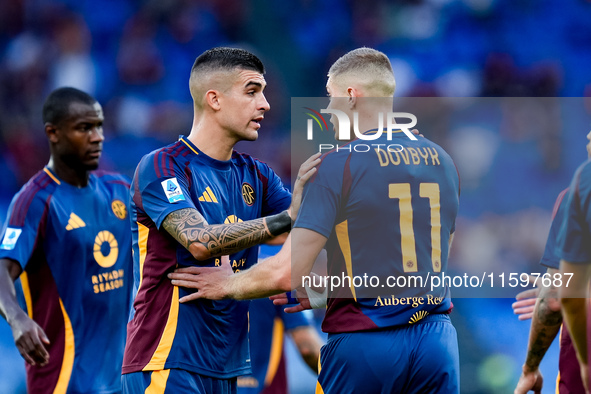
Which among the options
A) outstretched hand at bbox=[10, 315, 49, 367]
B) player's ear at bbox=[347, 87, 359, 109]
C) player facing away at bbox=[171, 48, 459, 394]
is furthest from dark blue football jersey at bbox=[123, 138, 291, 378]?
outstretched hand at bbox=[10, 315, 49, 367]

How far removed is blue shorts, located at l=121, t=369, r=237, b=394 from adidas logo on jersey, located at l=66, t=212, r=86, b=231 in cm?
185

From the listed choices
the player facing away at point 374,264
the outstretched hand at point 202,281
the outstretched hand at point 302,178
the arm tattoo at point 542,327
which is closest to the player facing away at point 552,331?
the arm tattoo at point 542,327

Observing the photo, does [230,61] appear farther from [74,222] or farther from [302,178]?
[74,222]

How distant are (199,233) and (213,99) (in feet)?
3.37

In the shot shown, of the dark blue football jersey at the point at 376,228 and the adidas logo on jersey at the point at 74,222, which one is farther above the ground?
the adidas logo on jersey at the point at 74,222

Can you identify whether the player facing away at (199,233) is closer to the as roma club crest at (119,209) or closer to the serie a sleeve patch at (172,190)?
the serie a sleeve patch at (172,190)

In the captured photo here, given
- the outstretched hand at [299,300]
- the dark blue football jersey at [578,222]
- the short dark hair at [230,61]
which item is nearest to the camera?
the dark blue football jersey at [578,222]

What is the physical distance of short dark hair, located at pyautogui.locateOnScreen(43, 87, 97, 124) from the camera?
619cm

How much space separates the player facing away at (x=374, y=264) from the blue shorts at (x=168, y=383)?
0.47m

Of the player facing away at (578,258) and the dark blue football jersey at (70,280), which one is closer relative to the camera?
the player facing away at (578,258)

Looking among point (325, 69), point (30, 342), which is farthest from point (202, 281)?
point (325, 69)

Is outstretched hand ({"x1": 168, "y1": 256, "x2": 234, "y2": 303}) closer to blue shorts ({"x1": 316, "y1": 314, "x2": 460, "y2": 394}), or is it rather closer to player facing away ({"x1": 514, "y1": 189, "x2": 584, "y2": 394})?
blue shorts ({"x1": 316, "y1": 314, "x2": 460, "y2": 394})

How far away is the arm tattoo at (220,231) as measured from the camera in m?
3.99

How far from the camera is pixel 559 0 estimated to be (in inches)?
484
